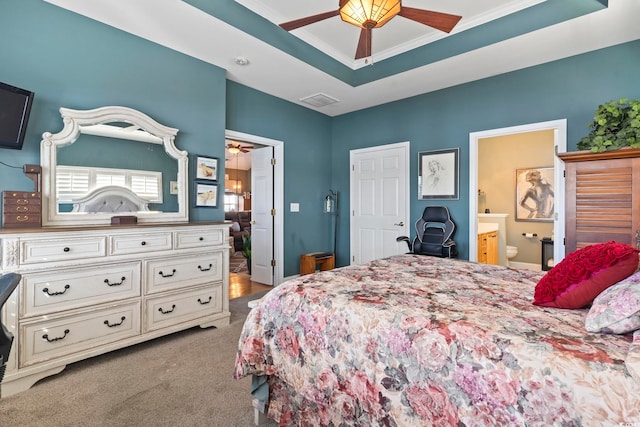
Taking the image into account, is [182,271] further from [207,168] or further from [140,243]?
[207,168]

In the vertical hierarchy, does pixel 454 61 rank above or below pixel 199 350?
above

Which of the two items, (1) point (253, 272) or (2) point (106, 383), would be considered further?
(1) point (253, 272)

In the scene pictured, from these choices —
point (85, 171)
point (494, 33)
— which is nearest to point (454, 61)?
point (494, 33)

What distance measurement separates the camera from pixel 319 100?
4.67 meters

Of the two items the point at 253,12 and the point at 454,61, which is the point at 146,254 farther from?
the point at 454,61

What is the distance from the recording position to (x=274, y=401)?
1.66m

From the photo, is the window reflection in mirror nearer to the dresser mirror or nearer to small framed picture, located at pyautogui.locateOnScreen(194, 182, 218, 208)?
the dresser mirror

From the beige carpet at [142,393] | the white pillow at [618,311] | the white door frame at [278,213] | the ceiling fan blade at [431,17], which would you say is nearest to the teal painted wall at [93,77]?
the white door frame at [278,213]

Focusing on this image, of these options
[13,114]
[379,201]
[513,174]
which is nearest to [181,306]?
[13,114]

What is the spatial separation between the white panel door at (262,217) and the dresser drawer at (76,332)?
231cm

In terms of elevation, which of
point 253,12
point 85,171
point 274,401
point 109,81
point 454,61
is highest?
point 253,12

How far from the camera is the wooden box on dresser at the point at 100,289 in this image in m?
2.06

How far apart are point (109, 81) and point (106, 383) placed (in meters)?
2.42

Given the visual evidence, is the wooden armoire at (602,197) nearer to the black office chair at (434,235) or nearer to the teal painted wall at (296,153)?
the black office chair at (434,235)
